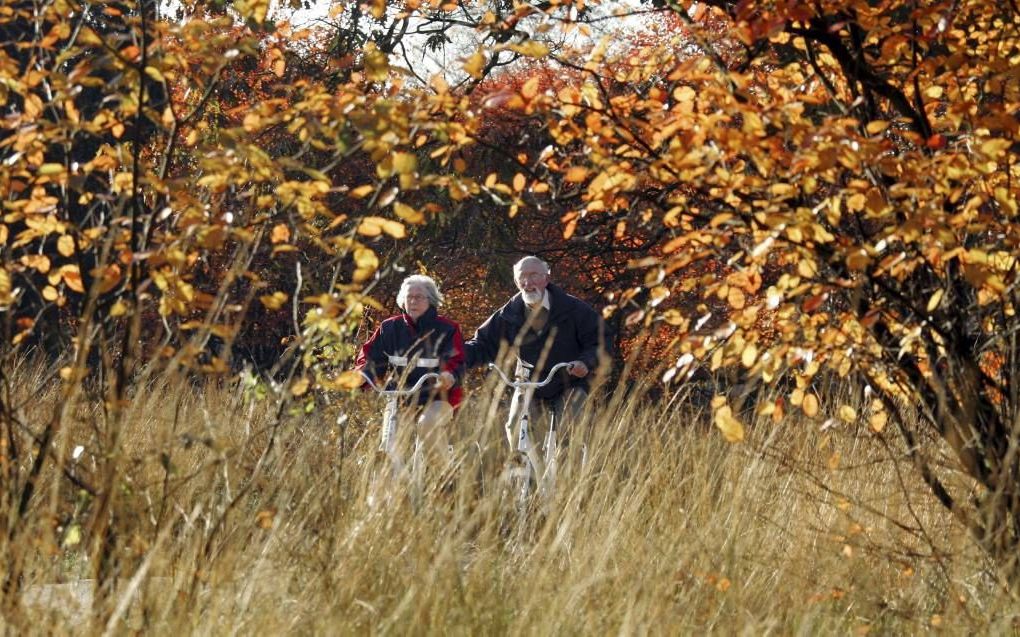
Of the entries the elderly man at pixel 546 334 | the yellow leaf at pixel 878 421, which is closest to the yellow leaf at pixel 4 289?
Answer: the yellow leaf at pixel 878 421

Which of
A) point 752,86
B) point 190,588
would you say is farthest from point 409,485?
point 752,86

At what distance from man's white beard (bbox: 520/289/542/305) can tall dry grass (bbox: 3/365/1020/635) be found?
2.26m

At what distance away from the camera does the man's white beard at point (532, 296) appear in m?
7.80

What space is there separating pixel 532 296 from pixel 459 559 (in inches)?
145

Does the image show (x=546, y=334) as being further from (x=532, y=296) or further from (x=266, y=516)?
(x=266, y=516)

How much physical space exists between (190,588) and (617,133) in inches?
70.6

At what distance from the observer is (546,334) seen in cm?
804

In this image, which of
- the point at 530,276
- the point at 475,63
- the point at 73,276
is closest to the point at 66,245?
the point at 73,276

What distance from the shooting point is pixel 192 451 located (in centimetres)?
721

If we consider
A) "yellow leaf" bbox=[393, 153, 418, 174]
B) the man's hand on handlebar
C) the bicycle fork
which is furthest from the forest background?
the man's hand on handlebar

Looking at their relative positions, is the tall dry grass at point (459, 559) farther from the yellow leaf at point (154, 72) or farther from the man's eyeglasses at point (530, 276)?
the man's eyeglasses at point (530, 276)

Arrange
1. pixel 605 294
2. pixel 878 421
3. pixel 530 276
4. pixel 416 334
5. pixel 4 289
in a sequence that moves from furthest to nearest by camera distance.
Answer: pixel 530 276 < pixel 416 334 < pixel 878 421 < pixel 605 294 < pixel 4 289

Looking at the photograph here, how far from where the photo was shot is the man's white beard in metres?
7.80

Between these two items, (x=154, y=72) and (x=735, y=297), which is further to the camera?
(x=735, y=297)
